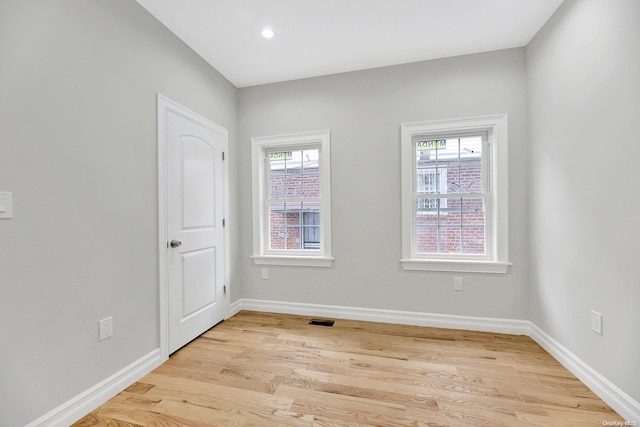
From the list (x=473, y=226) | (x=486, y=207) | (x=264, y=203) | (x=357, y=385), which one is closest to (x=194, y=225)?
(x=264, y=203)

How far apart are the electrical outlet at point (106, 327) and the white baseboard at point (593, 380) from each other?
3.05 metres

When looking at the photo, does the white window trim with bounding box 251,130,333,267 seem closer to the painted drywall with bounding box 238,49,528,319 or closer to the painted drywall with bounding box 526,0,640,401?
the painted drywall with bounding box 238,49,528,319

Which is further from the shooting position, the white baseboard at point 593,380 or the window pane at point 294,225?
the window pane at point 294,225

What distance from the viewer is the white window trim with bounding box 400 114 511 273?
254 cm

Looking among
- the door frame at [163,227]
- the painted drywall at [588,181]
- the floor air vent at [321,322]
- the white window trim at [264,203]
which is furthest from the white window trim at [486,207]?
the door frame at [163,227]

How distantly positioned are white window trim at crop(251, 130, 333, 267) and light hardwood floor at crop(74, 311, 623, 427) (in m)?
0.81

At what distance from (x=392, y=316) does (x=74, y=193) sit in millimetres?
2752

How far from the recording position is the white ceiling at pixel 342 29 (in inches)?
78.9

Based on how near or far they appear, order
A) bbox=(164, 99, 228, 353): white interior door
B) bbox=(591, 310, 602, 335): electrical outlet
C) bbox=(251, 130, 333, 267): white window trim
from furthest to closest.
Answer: bbox=(251, 130, 333, 267): white window trim
bbox=(164, 99, 228, 353): white interior door
bbox=(591, 310, 602, 335): electrical outlet

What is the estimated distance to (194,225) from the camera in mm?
2488

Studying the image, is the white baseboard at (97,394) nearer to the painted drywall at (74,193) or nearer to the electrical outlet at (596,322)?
the painted drywall at (74,193)

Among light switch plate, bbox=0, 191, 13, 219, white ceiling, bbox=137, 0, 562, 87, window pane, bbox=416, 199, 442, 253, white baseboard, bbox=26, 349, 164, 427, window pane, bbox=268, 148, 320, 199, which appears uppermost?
white ceiling, bbox=137, 0, 562, 87

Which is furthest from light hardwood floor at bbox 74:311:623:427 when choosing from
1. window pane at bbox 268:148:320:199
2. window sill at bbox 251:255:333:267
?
window pane at bbox 268:148:320:199

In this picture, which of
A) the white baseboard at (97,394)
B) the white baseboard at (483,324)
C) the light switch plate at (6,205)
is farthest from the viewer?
the white baseboard at (483,324)
